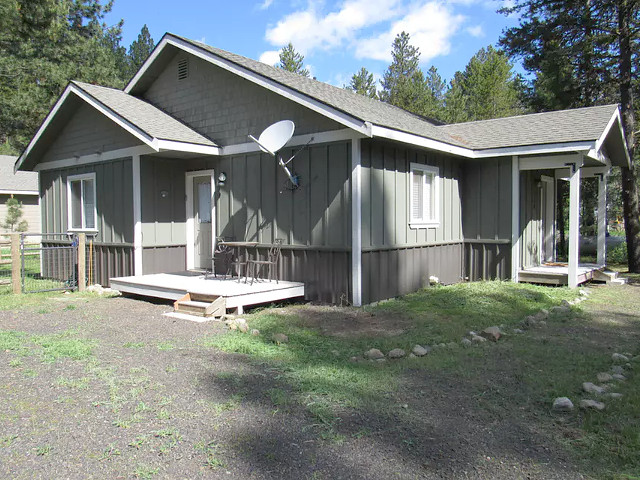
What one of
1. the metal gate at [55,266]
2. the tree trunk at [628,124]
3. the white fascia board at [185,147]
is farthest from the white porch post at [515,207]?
the metal gate at [55,266]

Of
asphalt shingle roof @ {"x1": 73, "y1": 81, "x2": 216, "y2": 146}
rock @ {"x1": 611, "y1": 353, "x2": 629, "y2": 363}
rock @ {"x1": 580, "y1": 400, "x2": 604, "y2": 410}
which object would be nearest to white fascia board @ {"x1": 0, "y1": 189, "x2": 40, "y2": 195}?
asphalt shingle roof @ {"x1": 73, "y1": 81, "x2": 216, "y2": 146}

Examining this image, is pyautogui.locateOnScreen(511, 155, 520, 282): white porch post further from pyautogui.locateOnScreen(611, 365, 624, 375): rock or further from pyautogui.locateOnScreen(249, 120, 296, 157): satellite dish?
pyautogui.locateOnScreen(611, 365, 624, 375): rock

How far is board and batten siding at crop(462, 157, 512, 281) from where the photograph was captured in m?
10.3

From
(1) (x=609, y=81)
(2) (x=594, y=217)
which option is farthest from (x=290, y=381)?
(2) (x=594, y=217)

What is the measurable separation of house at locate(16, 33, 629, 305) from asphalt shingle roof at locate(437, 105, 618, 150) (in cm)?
6

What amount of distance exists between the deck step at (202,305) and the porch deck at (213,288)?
77 millimetres

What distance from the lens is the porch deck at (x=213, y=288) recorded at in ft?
25.1

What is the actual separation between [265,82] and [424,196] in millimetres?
3611

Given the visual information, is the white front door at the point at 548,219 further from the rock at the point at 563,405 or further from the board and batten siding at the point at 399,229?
the rock at the point at 563,405

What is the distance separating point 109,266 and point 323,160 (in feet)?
17.7

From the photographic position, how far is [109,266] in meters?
10.6

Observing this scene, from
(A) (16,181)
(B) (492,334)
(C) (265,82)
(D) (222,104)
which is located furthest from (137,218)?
(A) (16,181)

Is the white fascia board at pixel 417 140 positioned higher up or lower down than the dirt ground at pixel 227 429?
higher up

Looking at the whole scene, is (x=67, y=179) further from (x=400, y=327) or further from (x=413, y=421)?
(x=413, y=421)
